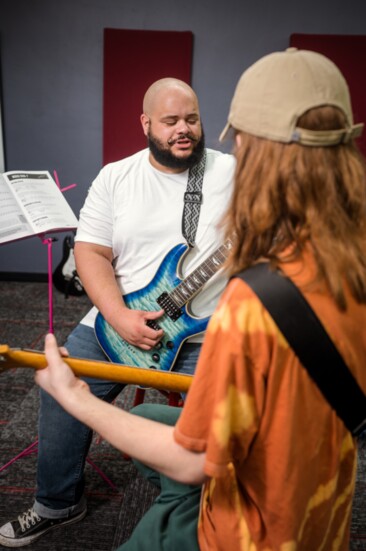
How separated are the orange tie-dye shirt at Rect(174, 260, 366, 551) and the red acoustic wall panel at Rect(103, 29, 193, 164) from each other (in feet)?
11.9

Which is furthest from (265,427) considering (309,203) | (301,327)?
(309,203)

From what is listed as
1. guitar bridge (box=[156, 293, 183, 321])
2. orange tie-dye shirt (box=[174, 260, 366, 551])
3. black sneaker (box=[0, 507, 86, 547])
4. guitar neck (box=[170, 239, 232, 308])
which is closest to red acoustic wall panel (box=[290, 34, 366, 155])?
guitar neck (box=[170, 239, 232, 308])

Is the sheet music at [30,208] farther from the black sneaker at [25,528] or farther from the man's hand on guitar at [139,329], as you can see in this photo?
the black sneaker at [25,528]

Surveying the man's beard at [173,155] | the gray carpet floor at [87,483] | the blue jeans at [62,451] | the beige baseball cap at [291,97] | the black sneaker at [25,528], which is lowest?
the gray carpet floor at [87,483]

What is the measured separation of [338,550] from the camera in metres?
0.96

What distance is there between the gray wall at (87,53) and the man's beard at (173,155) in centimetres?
212

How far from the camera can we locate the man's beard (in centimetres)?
188

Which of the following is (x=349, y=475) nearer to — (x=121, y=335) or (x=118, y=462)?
(x=121, y=335)

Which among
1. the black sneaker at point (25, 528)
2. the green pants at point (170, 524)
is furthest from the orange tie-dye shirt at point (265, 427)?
the black sneaker at point (25, 528)

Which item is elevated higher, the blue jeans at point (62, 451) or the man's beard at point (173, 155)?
the man's beard at point (173, 155)

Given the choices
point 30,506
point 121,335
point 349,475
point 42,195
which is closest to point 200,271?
point 121,335

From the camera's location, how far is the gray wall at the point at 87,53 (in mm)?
3926

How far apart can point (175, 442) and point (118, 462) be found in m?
1.48

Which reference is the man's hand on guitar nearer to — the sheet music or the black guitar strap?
the sheet music
